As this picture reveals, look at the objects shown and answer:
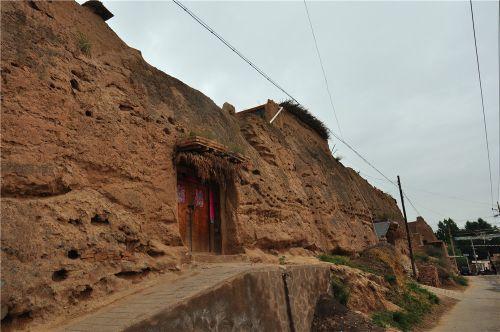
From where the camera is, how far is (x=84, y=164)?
5203mm

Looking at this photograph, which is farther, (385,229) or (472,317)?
(385,229)

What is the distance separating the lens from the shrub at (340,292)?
818cm

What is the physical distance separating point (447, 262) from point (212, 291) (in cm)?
2708

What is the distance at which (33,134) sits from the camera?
4.66m

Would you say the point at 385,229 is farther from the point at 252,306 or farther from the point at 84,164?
the point at 84,164

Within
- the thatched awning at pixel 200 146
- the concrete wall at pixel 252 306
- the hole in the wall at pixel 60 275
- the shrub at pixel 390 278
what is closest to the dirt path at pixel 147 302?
the concrete wall at pixel 252 306

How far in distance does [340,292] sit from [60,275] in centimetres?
578

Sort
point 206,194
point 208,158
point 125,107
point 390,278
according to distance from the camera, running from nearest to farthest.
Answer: point 125,107 < point 208,158 < point 206,194 < point 390,278

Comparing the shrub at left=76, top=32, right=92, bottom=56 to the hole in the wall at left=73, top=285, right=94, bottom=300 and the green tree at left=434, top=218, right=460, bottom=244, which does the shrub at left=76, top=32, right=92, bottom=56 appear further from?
the green tree at left=434, top=218, right=460, bottom=244

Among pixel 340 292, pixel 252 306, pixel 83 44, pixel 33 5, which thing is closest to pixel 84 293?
pixel 252 306

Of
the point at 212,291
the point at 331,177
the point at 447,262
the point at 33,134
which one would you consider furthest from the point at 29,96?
the point at 447,262

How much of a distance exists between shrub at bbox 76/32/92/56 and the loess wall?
2 cm

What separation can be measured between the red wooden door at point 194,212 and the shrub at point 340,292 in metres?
2.78

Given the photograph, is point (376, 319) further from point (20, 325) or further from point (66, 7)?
point (66, 7)
